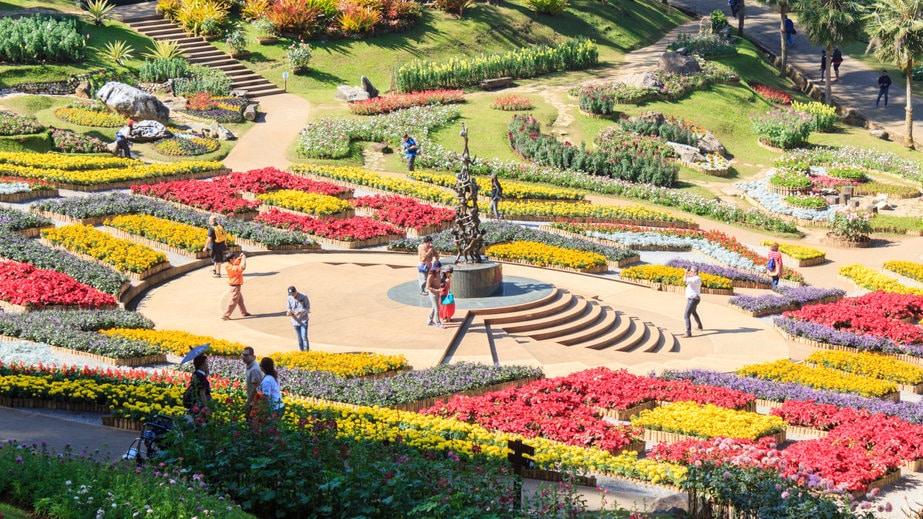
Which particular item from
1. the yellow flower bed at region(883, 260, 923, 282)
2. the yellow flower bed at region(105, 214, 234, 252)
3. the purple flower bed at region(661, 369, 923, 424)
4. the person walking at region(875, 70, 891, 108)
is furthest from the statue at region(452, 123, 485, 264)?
the person walking at region(875, 70, 891, 108)

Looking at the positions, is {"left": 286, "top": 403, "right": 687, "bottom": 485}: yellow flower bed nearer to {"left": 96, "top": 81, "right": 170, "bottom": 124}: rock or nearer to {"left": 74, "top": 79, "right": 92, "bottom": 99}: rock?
{"left": 96, "top": 81, "right": 170, "bottom": 124}: rock

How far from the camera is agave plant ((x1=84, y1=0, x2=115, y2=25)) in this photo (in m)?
48.1

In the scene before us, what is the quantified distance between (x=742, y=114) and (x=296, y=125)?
63.3 ft

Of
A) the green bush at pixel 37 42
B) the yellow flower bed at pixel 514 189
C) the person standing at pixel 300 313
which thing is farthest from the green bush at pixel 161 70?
the person standing at pixel 300 313

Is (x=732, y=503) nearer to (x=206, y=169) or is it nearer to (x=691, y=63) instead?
(x=206, y=169)

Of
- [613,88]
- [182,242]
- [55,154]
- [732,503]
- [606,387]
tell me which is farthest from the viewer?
[613,88]

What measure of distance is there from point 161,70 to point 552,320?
88.8 ft

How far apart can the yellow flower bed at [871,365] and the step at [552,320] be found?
4.70m

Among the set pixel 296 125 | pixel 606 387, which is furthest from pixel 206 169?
pixel 606 387

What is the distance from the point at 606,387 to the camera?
61.1ft

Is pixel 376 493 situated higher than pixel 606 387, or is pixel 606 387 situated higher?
pixel 376 493

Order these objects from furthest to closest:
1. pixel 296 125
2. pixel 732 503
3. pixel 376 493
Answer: pixel 296 125
pixel 732 503
pixel 376 493

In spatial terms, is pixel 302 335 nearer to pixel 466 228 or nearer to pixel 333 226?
pixel 466 228

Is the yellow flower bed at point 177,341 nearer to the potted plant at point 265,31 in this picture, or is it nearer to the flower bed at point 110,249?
the flower bed at point 110,249
